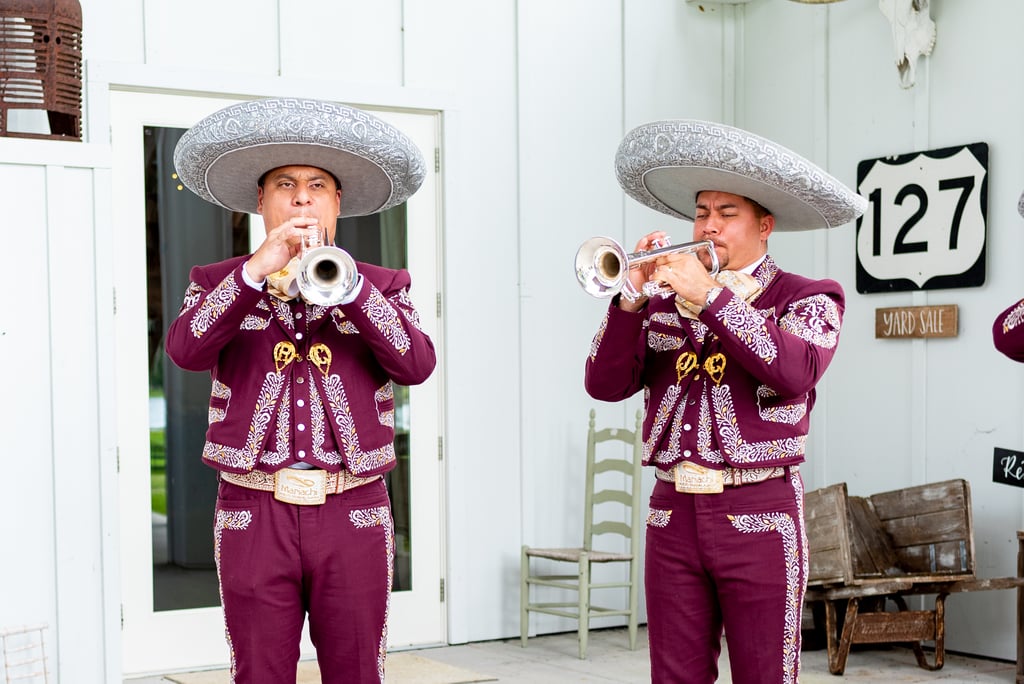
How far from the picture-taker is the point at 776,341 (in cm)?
254

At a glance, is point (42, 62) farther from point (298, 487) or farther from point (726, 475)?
point (726, 475)

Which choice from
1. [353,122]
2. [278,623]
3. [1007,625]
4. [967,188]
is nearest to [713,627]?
[278,623]

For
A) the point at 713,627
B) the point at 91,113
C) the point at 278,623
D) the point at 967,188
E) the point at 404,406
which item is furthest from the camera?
the point at 404,406

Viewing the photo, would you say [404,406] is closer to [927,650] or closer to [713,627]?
[927,650]

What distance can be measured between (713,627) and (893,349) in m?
2.90

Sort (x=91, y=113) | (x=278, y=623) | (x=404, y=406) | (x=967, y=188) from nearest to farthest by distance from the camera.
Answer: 1. (x=278, y=623)
2. (x=91, y=113)
3. (x=967, y=188)
4. (x=404, y=406)

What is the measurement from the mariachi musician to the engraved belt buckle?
57 centimetres

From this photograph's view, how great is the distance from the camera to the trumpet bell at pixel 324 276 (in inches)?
93.6

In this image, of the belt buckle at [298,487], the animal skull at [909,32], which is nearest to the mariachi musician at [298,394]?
the belt buckle at [298,487]

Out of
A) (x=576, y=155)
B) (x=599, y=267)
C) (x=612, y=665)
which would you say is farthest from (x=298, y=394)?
(x=576, y=155)

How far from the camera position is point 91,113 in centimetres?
462

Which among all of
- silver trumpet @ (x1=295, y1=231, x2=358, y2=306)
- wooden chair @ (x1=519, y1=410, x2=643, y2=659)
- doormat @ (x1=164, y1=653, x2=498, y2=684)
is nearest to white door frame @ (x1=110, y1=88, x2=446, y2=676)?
doormat @ (x1=164, y1=653, x2=498, y2=684)

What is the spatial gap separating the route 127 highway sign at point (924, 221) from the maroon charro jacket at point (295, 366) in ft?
9.94

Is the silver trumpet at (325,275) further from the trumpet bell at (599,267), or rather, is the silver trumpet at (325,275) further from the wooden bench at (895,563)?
the wooden bench at (895,563)
